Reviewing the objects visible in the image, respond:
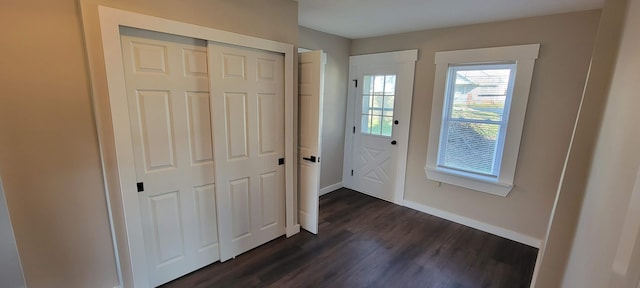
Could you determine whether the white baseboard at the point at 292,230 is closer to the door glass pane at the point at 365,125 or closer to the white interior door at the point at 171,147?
the white interior door at the point at 171,147

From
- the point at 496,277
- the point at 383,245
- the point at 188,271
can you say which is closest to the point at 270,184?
the point at 188,271

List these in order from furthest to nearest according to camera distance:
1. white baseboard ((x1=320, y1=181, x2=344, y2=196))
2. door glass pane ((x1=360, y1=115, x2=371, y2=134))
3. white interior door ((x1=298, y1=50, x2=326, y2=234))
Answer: white baseboard ((x1=320, y1=181, x2=344, y2=196)) → door glass pane ((x1=360, y1=115, x2=371, y2=134)) → white interior door ((x1=298, y1=50, x2=326, y2=234))

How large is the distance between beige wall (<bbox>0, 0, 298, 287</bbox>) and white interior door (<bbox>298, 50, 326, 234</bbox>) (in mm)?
1152

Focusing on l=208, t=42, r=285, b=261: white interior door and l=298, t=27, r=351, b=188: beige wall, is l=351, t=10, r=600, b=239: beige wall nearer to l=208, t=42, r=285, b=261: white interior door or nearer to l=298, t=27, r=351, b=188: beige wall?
l=298, t=27, r=351, b=188: beige wall

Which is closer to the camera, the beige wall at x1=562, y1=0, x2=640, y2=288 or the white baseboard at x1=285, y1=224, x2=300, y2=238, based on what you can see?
the beige wall at x1=562, y1=0, x2=640, y2=288

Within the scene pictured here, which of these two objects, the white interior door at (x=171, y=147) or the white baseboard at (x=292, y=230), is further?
the white baseboard at (x=292, y=230)

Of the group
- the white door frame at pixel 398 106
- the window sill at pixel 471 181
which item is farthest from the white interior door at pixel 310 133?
the window sill at pixel 471 181

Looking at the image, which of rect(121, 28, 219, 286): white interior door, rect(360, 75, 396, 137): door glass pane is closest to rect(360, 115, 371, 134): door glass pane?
rect(360, 75, 396, 137): door glass pane

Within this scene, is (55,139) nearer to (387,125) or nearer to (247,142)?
(247,142)

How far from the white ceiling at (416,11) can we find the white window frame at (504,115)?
0.35 metres

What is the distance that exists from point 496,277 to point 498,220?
918mm

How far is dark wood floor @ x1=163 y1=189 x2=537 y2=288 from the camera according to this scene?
88.3 inches

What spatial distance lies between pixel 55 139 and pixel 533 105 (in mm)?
4024

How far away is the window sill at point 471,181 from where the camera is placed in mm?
2957
